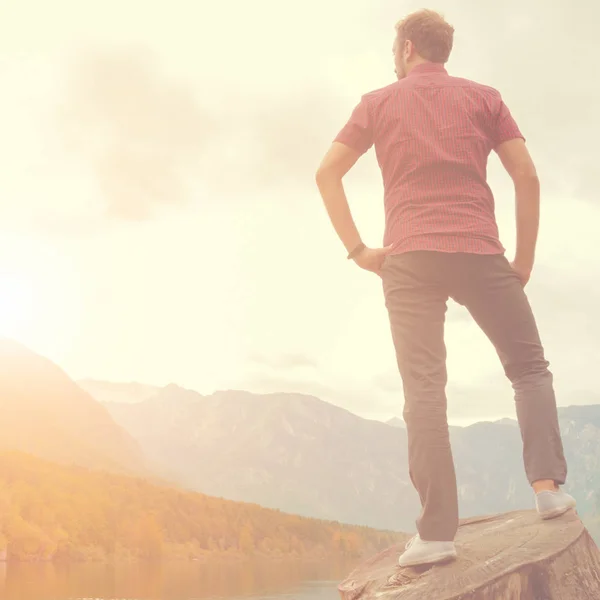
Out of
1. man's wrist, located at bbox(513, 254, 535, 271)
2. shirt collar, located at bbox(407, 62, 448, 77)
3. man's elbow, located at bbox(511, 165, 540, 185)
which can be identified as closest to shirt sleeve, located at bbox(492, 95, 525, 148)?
man's elbow, located at bbox(511, 165, 540, 185)

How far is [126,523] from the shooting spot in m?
160

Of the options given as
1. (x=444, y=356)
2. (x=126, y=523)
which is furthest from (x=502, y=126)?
(x=126, y=523)

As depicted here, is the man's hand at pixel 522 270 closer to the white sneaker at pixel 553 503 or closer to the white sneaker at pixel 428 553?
the white sneaker at pixel 553 503

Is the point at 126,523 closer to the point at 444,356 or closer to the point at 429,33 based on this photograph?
the point at 444,356

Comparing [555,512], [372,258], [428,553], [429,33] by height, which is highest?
[429,33]

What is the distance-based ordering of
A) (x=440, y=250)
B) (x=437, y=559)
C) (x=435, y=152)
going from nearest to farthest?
(x=437, y=559), (x=440, y=250), (x=435, y=152)

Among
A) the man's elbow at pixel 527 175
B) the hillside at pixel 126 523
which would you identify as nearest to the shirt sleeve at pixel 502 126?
the man's elbow at pixel 527 175

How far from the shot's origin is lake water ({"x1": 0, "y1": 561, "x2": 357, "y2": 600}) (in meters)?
106

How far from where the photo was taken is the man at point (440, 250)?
3848 millimetres

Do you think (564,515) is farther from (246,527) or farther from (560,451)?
(246,527)

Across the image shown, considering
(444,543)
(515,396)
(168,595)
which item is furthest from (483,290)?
(168,595)

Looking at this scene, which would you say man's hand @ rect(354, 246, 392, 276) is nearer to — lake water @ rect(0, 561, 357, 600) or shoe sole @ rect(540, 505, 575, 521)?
shoe sole @ rect(540, 505, 575, 521)

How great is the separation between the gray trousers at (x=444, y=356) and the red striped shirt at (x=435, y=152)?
0.12 meters

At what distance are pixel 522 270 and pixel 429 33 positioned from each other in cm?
152
